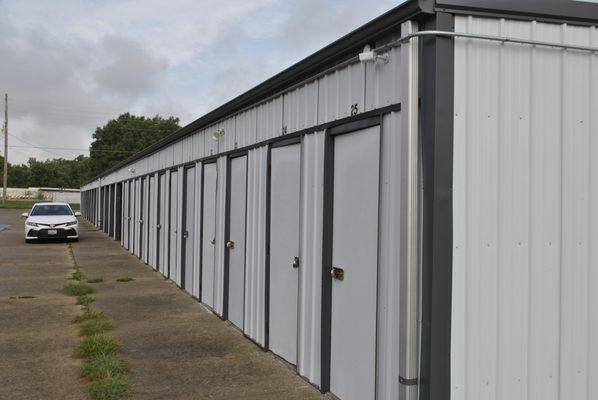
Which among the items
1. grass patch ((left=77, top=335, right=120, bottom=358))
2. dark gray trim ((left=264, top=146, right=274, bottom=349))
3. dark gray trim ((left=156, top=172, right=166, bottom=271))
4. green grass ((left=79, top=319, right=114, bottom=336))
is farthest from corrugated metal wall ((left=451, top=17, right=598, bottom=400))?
dark gray trim ((left=156, top=172, right=166, bottom=271))

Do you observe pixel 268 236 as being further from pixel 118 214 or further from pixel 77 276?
pixel 118 214

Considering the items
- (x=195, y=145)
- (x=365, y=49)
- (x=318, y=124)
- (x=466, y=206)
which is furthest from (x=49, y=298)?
(x=466, y=206)

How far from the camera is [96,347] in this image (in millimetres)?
6684

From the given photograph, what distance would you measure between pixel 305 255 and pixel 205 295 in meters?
4.40

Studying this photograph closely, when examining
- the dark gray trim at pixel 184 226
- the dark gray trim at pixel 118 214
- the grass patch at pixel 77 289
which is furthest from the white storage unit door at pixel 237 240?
the dark gray trim at pixel 118 214

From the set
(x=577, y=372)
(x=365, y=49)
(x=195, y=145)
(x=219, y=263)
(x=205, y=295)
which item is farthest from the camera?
(x=195, y=145)

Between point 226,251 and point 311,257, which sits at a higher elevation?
point 311,257

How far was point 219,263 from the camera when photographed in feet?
29.8

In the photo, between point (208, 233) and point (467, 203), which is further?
point (208, 233)

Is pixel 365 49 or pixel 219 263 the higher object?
pixel 365 49

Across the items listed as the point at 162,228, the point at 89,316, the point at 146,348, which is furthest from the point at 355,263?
the point at 162,228

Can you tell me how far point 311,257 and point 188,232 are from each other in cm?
599

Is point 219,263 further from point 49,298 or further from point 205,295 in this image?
point 49,298

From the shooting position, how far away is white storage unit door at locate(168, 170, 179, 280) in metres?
12.3
